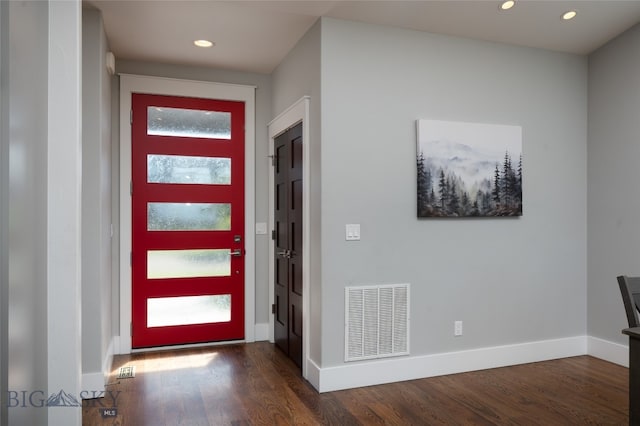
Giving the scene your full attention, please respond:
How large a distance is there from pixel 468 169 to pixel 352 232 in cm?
115

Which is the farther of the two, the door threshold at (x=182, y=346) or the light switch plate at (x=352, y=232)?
the door threshold at (x=182, y=346)

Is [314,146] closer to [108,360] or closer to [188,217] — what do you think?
Answer: [188,217]

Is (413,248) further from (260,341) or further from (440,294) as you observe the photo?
(260,341)

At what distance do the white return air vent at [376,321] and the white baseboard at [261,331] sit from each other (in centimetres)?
152

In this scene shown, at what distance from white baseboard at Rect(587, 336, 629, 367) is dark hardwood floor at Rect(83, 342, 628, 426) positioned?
0.08m

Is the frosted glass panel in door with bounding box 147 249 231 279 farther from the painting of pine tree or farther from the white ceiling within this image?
the painting of pine tree

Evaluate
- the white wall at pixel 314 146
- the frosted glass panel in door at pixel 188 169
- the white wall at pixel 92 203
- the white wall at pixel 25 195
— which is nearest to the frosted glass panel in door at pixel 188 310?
the white wall at pixel 92 203

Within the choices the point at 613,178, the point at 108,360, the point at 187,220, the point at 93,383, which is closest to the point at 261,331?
the point at 187,220

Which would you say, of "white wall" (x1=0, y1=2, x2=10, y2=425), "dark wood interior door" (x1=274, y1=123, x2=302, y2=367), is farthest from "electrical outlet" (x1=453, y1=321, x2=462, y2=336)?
"white wall" (x1=0, y1=2, x2=10, y2=425)

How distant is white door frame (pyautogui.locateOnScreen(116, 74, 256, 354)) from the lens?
4.23 metres

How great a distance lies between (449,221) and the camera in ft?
12.3

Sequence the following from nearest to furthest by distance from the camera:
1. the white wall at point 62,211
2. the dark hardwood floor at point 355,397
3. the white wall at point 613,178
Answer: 1. the white wall at point 62,211
2. the dark hardwood floor at point 355,397
3. the white wall at point 613,178

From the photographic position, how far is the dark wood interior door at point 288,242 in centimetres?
387

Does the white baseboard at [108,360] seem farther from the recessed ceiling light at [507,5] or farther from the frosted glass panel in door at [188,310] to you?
the recessed ceiling light at [507,5]
